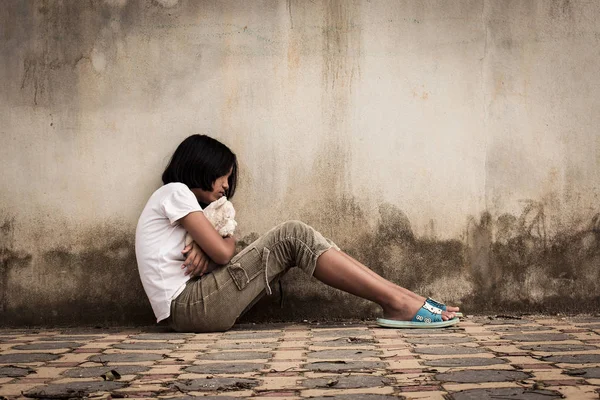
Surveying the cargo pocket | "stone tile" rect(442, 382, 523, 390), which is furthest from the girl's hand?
"stone tile" rect(442, 382, 523, 390)

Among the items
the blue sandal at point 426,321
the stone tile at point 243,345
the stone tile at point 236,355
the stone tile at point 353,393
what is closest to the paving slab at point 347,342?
the stone tile at point 243,345

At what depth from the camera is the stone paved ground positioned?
246 centimetres

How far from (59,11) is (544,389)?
3.75 m

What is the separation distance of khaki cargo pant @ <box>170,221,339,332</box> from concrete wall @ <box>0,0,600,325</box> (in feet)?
1.56

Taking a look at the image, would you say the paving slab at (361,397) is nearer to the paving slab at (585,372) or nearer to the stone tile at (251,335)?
the paving slab at (585,372)

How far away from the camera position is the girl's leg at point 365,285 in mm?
4109

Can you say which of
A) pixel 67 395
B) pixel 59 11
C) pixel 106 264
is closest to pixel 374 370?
pixel 67 395

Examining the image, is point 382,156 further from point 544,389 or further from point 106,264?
point 544,389

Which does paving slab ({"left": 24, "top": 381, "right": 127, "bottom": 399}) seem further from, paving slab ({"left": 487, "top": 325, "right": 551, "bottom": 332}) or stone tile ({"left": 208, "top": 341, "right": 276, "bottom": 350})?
paving slab ({"left": 487, "top": 325, "right": 551, "bottom": 332})

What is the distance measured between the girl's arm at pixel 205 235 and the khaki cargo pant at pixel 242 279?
0.12 m

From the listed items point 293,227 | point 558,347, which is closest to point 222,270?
point 293,227

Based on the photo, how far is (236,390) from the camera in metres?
2.50

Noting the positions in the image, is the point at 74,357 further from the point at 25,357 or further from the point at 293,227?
the point at 293,227

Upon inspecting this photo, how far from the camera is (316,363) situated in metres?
3.00
